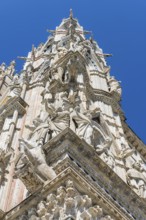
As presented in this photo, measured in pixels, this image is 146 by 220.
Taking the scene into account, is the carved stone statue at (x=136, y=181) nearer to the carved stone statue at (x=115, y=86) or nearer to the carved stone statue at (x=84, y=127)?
the carved stone statue at (x=84, y=127)

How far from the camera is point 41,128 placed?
1116 centimetres

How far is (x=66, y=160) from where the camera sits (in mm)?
8852

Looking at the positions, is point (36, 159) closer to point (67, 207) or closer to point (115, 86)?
point (67, 207)

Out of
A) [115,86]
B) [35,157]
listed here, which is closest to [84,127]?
[35,157]

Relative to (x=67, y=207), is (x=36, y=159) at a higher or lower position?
higher

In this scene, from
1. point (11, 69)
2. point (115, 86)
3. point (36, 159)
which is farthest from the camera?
point (11, 69)

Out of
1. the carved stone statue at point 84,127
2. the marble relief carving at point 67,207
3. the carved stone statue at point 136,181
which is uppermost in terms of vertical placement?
the carved stone statue at point 84,127

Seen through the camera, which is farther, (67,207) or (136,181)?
(136,181)

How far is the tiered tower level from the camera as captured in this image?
8336 mm

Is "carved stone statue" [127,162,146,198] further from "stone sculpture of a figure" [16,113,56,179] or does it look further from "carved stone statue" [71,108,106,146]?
"stone sculpture of a figure" [16,113,56,179]

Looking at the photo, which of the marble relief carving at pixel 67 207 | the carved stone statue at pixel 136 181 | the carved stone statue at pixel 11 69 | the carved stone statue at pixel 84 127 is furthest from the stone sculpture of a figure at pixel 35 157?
the carved stone statue at pixel 11 69

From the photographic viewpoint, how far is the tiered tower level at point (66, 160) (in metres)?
8.34

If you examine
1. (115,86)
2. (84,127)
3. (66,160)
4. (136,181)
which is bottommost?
(66,160)

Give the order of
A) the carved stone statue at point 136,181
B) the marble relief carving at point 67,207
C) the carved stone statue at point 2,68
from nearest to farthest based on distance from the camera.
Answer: the marble relief carving at point 67,207, the carved stone statue at point 136,181, the carved stone statue at point 2,68
